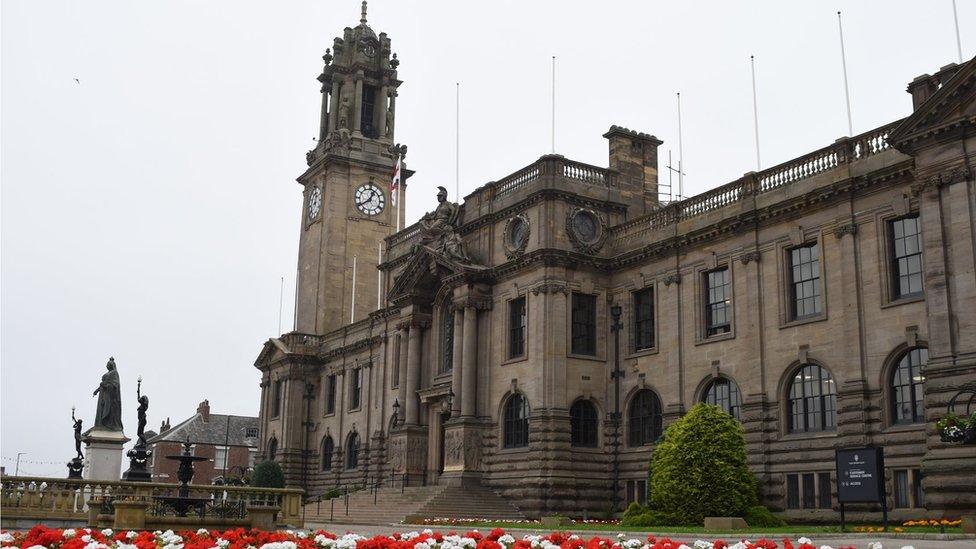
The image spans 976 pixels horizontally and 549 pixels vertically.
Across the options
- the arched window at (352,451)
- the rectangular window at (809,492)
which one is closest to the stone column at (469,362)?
the rectangular window at (809,492)

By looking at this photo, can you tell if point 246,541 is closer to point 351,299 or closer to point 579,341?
point 579,341

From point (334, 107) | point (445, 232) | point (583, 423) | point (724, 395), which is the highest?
point (334, 107)

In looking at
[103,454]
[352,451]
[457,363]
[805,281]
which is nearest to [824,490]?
[805,281]

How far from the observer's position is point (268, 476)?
212 ft

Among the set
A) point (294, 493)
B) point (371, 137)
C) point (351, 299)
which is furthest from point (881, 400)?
point (371, 137)

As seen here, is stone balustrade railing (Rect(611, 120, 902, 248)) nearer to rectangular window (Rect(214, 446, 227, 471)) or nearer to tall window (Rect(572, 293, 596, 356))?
tall window (Rect(572, 293, 596, 356))

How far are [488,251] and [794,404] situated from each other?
17.9m

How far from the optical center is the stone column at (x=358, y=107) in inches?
3083

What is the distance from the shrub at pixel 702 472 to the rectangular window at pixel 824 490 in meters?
2.16

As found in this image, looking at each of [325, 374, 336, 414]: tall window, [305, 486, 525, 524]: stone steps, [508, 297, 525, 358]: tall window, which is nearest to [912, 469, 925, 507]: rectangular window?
[305, 486, 525, 524]: stone steps

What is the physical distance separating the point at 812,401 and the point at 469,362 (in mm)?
17390

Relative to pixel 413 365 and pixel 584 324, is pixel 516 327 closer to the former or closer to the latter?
pixel 584 324

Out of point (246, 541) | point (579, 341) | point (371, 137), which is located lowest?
point (246, 541)

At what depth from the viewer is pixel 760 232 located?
39.9 m
